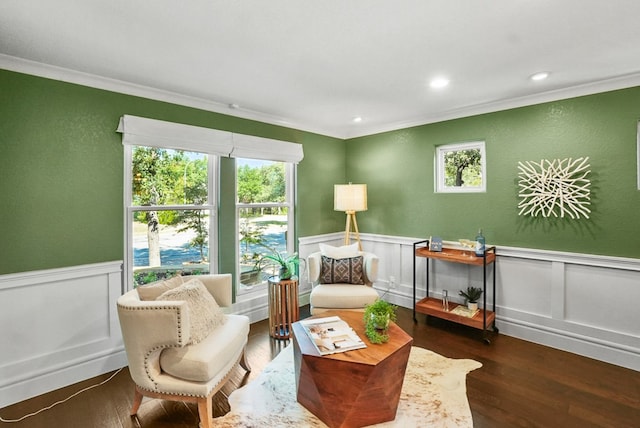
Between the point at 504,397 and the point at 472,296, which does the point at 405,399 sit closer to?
the point at 504,397

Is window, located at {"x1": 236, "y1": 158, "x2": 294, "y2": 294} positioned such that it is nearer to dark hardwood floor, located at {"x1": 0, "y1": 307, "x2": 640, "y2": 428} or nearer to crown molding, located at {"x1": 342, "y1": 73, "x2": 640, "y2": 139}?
dark hardwood floor, located at {"x1": 0, "y1": 307, "x2": 640, "y2": 428}

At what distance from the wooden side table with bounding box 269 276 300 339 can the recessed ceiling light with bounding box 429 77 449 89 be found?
7.66 feet

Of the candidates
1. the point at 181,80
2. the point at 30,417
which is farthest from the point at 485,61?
the point at 30,417

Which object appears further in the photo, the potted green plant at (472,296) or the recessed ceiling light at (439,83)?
the potted green plant at (472,296)

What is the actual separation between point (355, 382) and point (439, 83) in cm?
249

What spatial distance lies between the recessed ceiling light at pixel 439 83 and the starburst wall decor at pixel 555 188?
46.7 inches

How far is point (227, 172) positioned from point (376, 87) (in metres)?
1.78

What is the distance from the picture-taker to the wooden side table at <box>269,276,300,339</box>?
325cm

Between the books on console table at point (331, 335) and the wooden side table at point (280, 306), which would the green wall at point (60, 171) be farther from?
the books on console table at point (331, 335)

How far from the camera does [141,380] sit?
1.94m

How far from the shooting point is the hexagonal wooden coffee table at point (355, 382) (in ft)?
6.08

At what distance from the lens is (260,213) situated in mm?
3844

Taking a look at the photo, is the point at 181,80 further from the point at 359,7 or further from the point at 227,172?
the point at 359,7

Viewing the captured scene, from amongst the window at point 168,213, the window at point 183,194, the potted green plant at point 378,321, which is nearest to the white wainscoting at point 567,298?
the potted green plant at point 378,321
